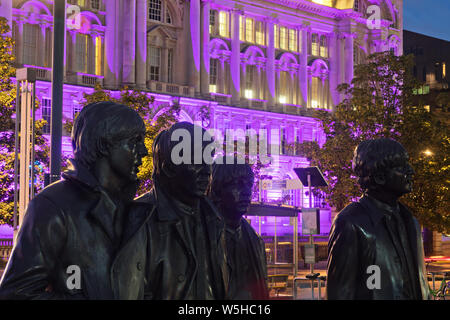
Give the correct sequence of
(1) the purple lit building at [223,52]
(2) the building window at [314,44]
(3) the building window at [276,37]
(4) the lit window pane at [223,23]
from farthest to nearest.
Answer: (2) the building window at [314,44] < (3) the building window at [276,37] < (4) the lit window pane at [223,23] < (1) the purple lit building at [223,52]

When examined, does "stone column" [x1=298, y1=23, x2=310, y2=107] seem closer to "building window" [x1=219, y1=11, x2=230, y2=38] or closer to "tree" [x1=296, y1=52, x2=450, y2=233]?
"building window" [x1=219, y1=11, x2=230, y2=38]

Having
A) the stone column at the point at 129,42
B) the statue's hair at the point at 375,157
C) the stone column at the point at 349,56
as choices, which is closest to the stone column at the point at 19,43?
the stone column at the point at 129,42

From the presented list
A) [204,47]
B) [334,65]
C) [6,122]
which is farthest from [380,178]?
[334,65]

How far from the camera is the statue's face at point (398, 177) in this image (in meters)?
5.08

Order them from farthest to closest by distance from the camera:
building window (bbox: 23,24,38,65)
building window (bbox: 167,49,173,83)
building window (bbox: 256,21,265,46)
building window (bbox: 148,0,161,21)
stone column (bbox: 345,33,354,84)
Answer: stone column (bbox: 345,33,354,84) < building window (bbox: 256,21,265,46) < building window (bbox: 167,49,173,83) < building window (bbox: 148,0,161,21) < building window (bbox: 23,24,38,65)

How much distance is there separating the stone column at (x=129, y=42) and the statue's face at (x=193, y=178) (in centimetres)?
4990

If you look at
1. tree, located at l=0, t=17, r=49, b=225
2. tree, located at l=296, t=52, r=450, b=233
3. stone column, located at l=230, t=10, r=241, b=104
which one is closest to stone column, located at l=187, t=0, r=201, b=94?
stone column, located at l=230, t=10, r=241, b=104

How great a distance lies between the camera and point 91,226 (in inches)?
131

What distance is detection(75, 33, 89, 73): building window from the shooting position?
176ft

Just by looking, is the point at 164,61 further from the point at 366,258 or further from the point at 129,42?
the point at 366,258

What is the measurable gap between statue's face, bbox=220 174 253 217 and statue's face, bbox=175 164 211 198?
1.02m

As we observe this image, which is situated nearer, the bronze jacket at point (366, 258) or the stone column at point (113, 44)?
the bronze jacket at point (366, 258)

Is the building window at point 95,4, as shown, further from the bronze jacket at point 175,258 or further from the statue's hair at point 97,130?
the statue's hair at point 97,130
